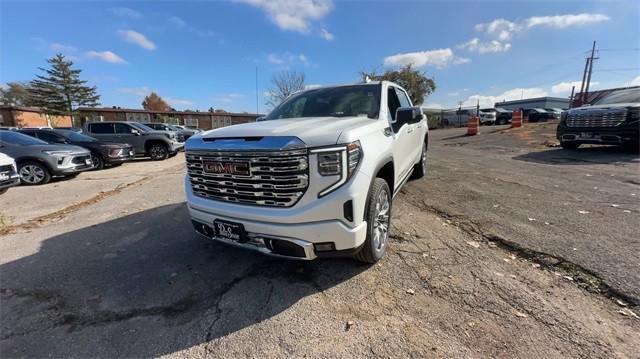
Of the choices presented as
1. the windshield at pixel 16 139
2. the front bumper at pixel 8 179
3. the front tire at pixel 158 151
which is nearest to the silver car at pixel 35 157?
the windshield at pixel 16 139

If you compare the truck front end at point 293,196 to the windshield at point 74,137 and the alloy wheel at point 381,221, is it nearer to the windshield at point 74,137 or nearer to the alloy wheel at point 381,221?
the alloy wheel at point 381,221

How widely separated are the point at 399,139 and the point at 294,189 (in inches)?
74.2

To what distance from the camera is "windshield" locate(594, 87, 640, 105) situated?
869 centimetres

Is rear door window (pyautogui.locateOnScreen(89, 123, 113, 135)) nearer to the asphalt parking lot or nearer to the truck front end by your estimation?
the asphalt parking lot

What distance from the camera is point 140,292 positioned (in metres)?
2.68

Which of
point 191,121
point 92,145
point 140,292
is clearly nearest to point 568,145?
point 140,292

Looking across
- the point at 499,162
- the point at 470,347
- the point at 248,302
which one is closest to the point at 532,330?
the point at 470,347

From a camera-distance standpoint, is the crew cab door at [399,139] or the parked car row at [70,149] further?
the parked car row at [70,149]

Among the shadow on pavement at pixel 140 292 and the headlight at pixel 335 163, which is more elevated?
the headlight at pixel 335 163

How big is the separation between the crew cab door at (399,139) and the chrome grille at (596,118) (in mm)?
7436

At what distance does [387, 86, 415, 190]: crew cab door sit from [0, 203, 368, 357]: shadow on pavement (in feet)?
Answer: 4.57

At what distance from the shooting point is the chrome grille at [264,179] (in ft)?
7.69

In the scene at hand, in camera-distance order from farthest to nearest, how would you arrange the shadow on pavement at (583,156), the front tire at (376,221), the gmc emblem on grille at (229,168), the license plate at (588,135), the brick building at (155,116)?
the brick building at (155,116) → the license plate at (588,135) → the shadow on pavement at (583,156) → the front tire at (376,221) → the gmc emblem on grille at (229,168)

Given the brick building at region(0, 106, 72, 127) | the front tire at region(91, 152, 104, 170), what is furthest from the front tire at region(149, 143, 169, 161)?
the brick building at region(0, 106, 72, 127)
